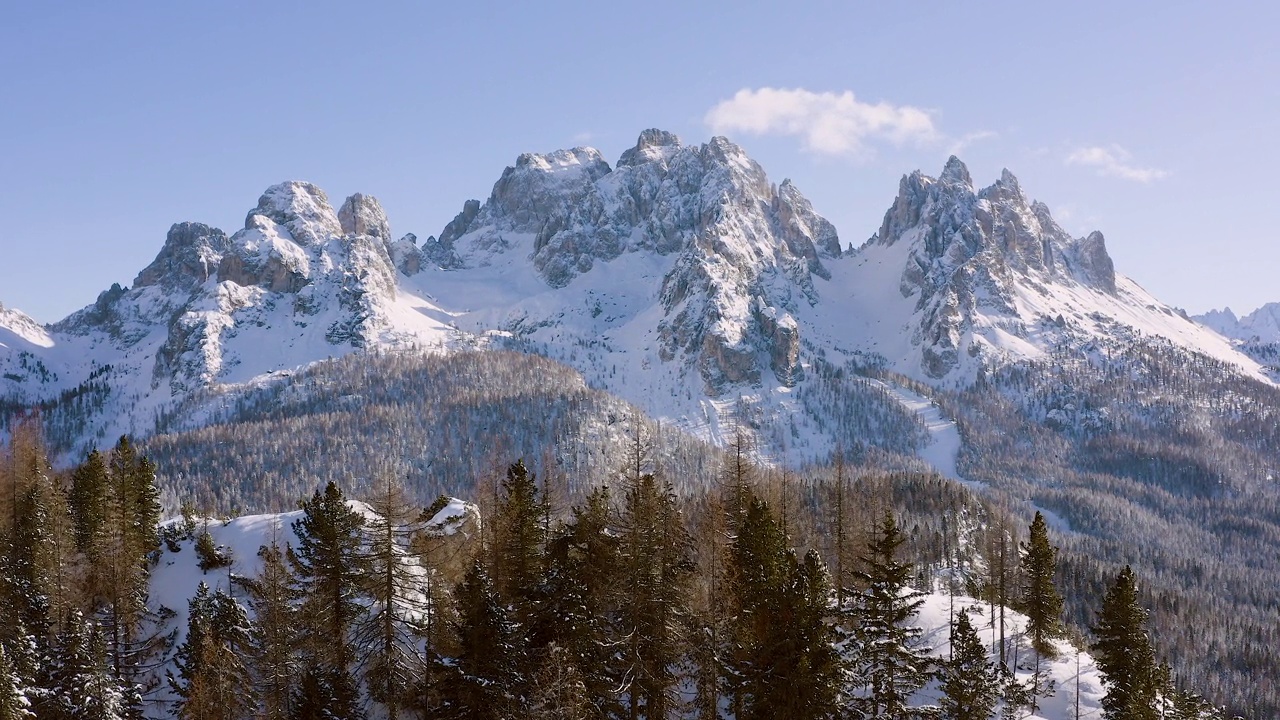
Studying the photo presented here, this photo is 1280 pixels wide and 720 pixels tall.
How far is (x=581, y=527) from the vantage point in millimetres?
44156

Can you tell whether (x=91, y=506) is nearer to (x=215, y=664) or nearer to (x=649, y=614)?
(x=215, y=664)

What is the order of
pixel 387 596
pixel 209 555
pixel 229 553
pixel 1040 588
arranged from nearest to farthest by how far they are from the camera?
pixel 387 596
pixel 1040 588
pixel 209 555
pixel 229 553

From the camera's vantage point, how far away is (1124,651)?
165ft

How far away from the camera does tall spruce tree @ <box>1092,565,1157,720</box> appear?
4928cm

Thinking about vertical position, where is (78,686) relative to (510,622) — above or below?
below

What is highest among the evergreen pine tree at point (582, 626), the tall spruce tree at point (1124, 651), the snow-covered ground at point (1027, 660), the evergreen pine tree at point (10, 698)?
the evergreen pine tree at point (582, 626)

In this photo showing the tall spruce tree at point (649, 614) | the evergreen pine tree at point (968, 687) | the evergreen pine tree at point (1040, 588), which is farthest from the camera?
the evergreen pine tree at point (1040, 588)

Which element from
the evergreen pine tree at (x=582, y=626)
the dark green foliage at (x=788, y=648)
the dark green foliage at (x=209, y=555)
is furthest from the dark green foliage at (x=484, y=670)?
the dark green foliage at (x=209, y=555)

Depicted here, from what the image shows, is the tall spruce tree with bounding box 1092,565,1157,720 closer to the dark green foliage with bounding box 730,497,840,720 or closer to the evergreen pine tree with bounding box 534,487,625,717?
the dark green foliage with bounding box 730,497,840,720

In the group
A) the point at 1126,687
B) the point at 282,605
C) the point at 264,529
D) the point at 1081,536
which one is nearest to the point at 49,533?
the point at 264,529

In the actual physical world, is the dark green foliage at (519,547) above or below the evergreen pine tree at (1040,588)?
above

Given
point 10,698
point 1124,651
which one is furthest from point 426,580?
point 1124,651

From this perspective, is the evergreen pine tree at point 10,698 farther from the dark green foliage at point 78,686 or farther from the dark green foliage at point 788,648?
the dark green foliage at point 788,648

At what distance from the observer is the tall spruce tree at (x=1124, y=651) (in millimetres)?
49281
